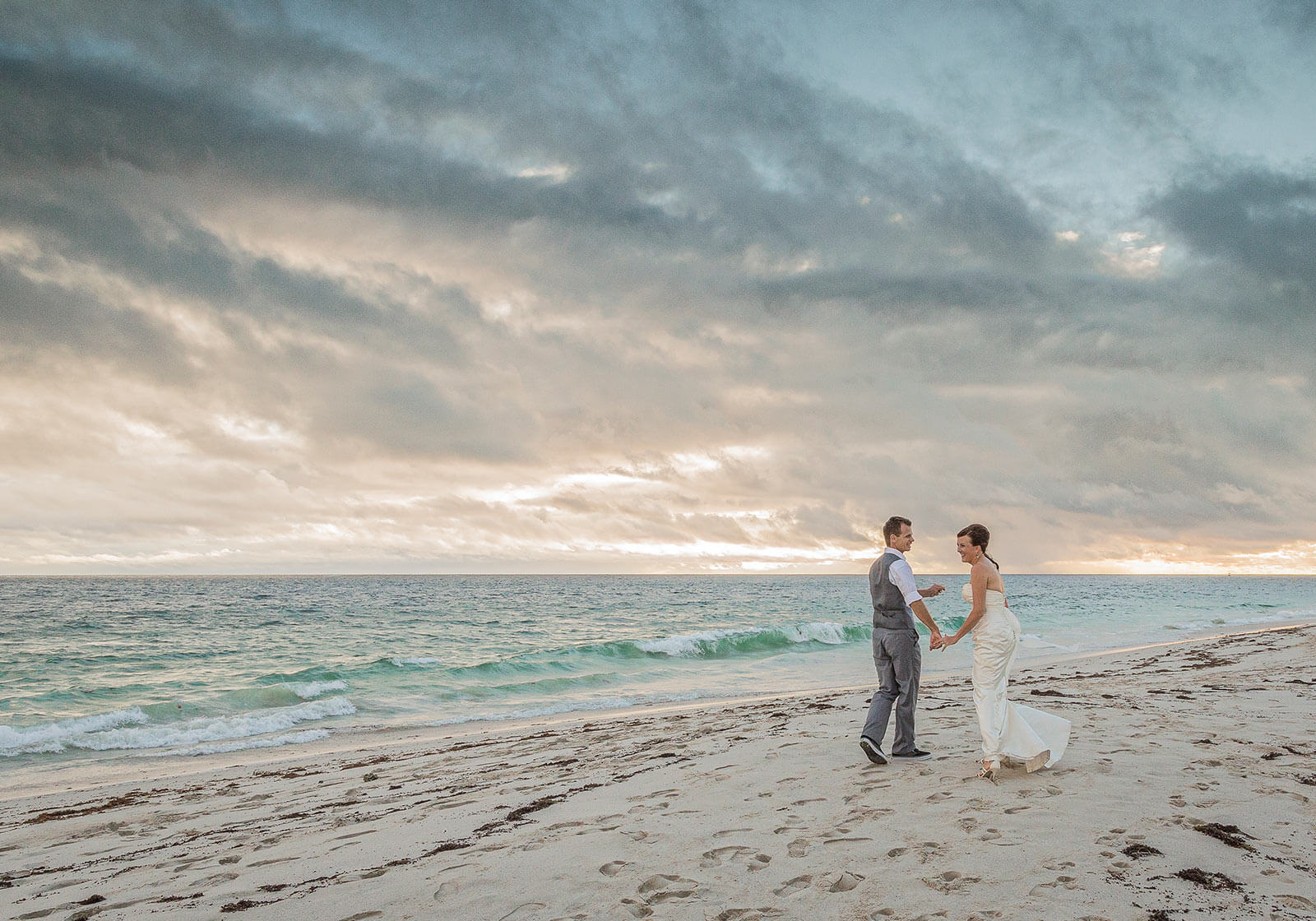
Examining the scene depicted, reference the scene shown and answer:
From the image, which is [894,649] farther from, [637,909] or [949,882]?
[637,909]

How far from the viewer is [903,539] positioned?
6867mm

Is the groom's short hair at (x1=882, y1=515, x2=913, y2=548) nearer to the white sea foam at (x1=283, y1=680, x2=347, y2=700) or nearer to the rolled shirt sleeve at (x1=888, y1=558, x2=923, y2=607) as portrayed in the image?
the rolled shirt sleeve at (x1=888, y1=558, x2=923, y2=607)

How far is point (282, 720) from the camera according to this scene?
14.4 meters

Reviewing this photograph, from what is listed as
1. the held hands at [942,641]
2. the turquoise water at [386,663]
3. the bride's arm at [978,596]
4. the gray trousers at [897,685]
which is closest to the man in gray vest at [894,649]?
the gray trousers at [897,685]

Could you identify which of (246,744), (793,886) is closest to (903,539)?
(793,886)

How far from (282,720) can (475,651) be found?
12.9m

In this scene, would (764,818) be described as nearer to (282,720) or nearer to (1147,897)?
(1147,897)

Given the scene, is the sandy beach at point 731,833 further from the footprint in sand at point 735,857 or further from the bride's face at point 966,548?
the bride's face at point 966,548

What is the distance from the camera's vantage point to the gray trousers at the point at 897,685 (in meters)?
7.00

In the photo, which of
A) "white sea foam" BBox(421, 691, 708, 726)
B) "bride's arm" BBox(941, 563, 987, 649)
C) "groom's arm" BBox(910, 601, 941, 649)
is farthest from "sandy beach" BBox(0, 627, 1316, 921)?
"white sea foam" BBox(421, 691, 708, 726)

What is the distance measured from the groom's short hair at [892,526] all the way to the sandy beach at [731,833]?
212cm

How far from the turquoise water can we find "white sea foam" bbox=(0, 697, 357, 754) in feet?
0.15

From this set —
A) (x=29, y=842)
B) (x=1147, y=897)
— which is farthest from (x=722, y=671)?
(x=1147, y=897)

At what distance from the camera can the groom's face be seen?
22.5 feet
